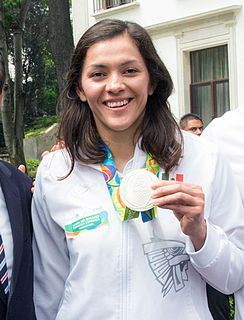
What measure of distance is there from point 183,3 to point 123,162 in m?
13.6

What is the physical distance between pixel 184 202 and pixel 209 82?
13.9 m

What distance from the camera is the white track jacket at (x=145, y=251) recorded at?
2225 mm

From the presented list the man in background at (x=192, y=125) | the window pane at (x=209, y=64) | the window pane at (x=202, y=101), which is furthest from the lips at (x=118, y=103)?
the window pane at (x=202, y=101)

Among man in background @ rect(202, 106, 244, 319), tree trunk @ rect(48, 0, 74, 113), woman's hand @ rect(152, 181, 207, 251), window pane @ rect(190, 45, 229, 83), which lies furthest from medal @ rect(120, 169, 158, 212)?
window pane @ rect(190, 45, 229, 83)

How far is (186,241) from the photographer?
223 cm

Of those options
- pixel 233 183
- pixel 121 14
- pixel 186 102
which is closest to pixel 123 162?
pixel 233 183

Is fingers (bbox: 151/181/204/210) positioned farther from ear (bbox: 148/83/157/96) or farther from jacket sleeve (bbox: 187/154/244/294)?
ear (bbox: 148/83/157/96)

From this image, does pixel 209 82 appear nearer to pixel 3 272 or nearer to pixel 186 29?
pixel 186 29

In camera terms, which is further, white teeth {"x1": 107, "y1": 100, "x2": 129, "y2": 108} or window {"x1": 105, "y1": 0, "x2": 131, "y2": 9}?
window {"x1": 105, "y1": 0, "x2": 131, "y2": 9}

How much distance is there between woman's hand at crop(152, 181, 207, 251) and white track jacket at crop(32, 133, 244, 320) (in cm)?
7

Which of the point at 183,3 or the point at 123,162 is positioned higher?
the point at 183,3

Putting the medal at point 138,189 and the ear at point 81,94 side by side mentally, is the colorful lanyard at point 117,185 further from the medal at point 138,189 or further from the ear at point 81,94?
the ear at point 81,94

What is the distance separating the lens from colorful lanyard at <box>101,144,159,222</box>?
2225 millimetres

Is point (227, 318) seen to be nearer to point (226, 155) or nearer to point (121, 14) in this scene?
point (226, 155)
